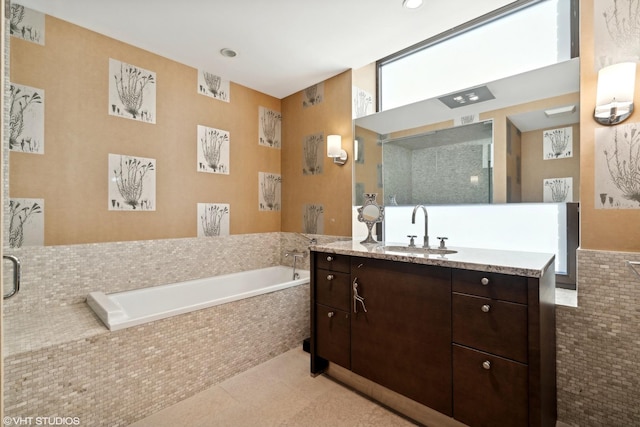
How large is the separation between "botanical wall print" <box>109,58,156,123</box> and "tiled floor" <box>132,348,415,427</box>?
7.40ft

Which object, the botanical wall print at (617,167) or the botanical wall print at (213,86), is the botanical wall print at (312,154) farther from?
the botanical wall print at (617,167)

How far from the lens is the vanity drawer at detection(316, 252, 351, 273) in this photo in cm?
208

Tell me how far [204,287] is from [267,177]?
4.58 ft

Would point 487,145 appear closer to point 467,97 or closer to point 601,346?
point 467,97

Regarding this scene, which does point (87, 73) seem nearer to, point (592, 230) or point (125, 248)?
point (125, 248)

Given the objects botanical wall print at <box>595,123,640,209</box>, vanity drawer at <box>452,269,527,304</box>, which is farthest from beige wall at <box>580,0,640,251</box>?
vanity drawer at <box>452,269,527,304</box>

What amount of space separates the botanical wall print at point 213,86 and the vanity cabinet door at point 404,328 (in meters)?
2.27

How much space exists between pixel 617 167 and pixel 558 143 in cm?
32

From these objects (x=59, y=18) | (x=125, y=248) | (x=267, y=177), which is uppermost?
(x=59, y=18)

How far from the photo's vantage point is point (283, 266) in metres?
3.55

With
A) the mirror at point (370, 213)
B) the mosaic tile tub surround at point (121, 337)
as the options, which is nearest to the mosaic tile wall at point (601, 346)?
the mirror at point (370, 213)

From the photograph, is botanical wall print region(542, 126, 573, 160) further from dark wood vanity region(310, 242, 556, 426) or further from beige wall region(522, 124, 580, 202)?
dark wood vanity region(310, 242, 556, 426)

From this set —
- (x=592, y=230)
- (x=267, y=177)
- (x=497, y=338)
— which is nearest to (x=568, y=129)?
(x=592, y=230)

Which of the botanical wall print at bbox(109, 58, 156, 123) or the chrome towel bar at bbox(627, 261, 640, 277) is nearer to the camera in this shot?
the chrome towel bar at bbox(627, 261, 640, 277)
